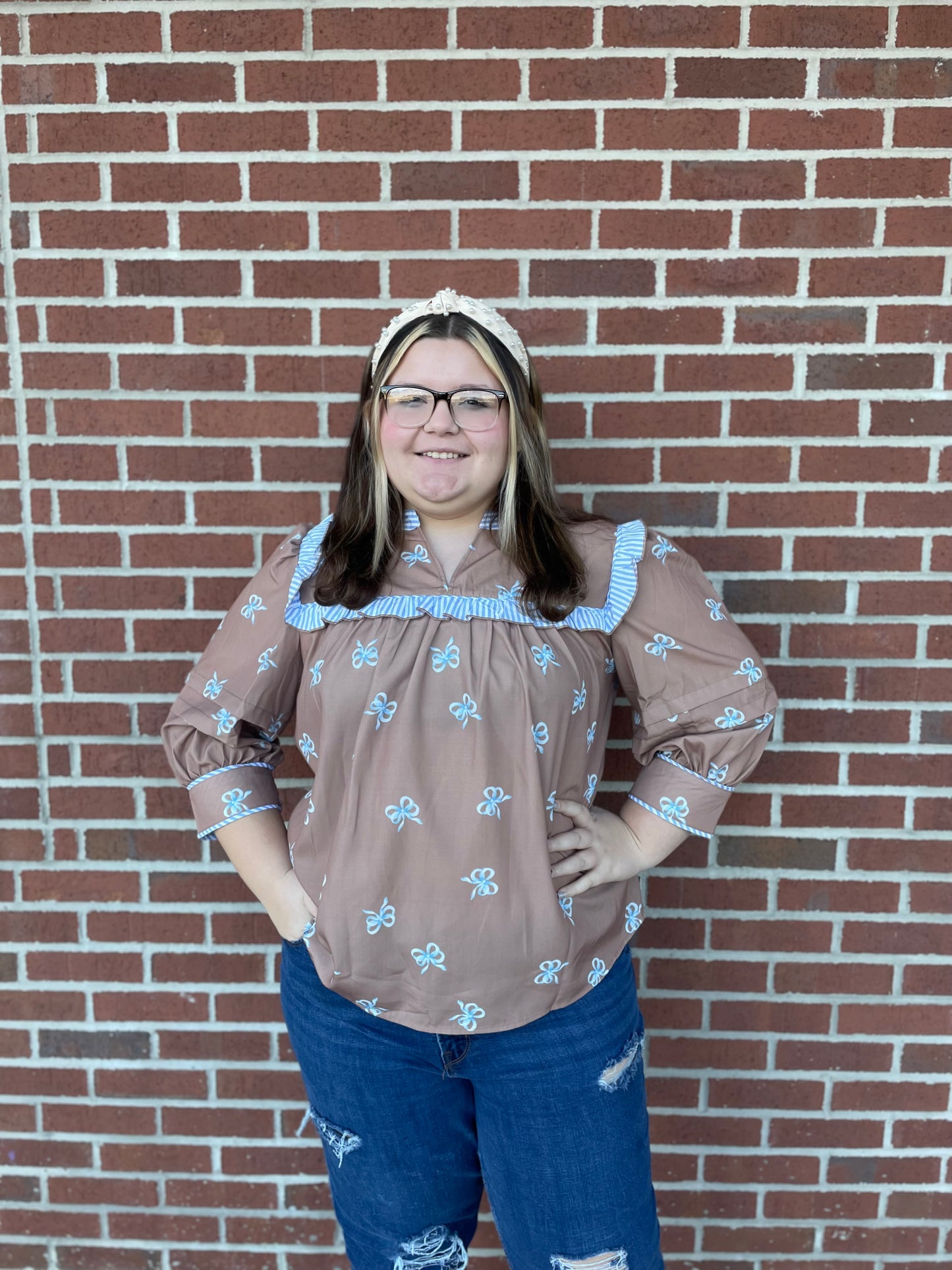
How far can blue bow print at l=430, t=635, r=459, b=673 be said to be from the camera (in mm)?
1694

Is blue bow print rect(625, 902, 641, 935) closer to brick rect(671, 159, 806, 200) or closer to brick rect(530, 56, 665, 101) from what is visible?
brick rect(671, 159, 806, 200)

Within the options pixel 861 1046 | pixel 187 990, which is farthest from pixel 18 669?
pixel 861 1046

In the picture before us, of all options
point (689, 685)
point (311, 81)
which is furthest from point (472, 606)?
point (311, 81)

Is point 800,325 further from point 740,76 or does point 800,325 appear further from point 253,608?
point 253,608

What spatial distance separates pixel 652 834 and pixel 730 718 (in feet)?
0.90

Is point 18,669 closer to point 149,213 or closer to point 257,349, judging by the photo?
point 257,349

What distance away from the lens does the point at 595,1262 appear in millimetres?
1755

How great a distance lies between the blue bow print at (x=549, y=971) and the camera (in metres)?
1.69

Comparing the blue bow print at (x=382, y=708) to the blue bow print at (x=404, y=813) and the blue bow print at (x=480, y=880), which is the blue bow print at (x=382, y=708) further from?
the blue bow print at (x=480, y=880)

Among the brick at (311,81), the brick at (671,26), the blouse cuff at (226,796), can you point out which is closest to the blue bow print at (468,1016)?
the blouse cuff at (226,796)

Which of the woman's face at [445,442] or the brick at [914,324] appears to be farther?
the brick at [914,324]

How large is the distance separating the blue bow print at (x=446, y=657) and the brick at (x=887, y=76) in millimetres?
1459

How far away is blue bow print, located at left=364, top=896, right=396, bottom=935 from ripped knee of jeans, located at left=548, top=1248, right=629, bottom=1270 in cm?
69

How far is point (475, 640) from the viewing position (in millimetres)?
1716
